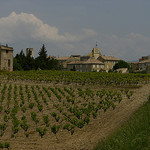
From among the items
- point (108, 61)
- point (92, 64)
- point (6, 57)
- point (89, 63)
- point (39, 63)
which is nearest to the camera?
point (6, 57)

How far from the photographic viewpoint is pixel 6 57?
58812mm

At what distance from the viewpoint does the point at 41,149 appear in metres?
11.7

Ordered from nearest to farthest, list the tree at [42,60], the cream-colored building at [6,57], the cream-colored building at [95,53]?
the cream-colored building at [6,57] → the tree at [42,60] → the cream-colored building at [95,53]

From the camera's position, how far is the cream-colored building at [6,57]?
189 feet

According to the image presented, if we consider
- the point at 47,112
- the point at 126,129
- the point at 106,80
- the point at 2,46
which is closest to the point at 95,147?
the point at 126,129

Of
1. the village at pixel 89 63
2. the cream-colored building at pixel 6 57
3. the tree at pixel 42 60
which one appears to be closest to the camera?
the cream-colored building at pixel 6 57

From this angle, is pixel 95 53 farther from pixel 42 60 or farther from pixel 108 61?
pixel 42 60

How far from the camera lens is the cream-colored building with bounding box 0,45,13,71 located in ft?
189

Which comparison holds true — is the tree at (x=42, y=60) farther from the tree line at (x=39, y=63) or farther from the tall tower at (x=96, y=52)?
the tall tower at (x=96, y=52)

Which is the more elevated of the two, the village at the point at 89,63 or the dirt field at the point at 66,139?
the village at the point at 89,63

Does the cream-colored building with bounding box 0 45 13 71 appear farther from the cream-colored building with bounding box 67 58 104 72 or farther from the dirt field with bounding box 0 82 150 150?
the dirt field with bounding box 0 82 150 150

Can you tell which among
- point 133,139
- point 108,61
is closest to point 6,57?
point 108,61

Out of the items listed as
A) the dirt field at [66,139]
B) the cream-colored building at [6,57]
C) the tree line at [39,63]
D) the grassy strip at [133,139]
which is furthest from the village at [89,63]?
the grassy strip at [133,139]

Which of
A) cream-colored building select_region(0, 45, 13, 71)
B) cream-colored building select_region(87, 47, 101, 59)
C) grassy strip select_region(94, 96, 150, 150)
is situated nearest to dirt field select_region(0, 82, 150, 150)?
grassy strip select_region(94, 96, 150, 150)
